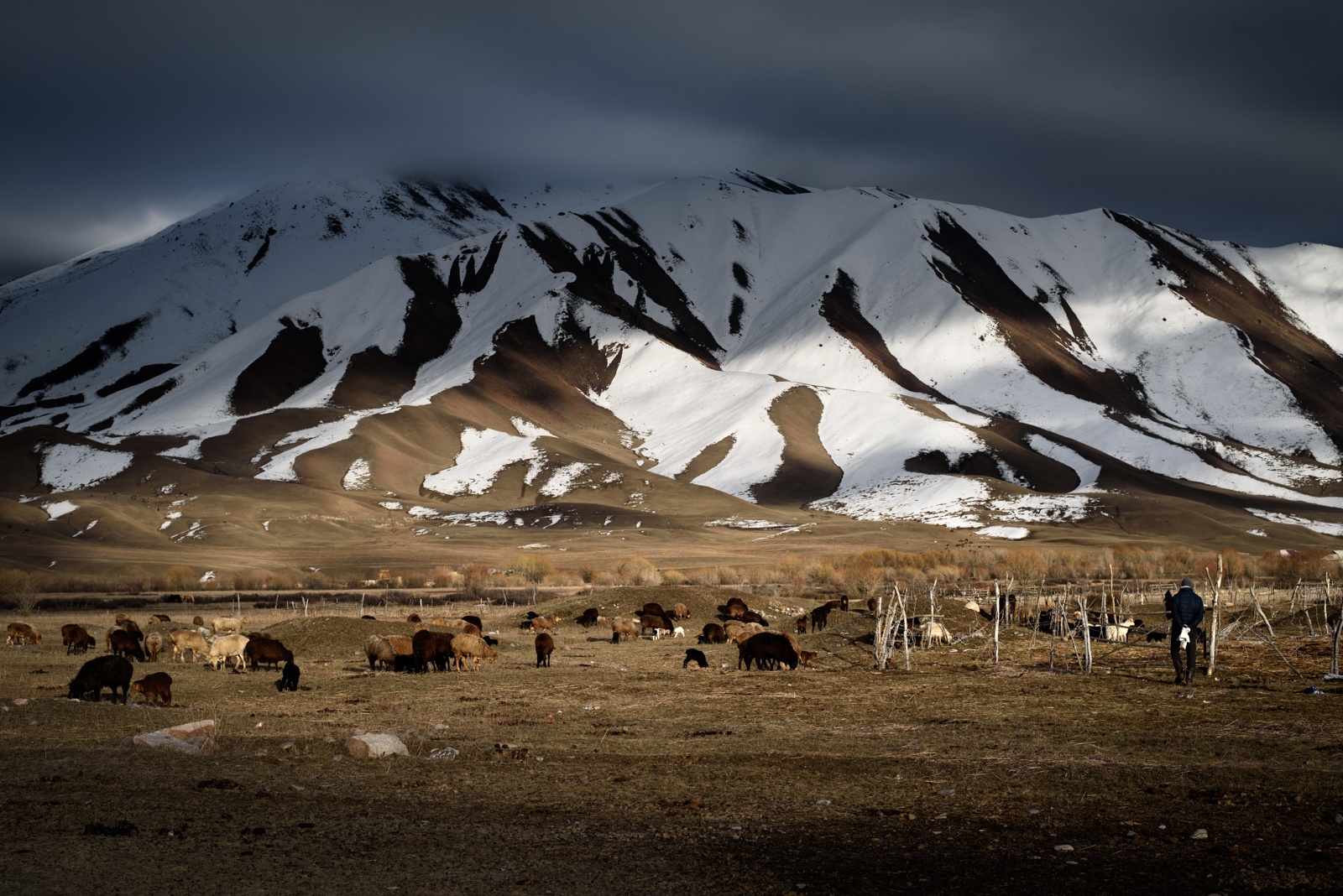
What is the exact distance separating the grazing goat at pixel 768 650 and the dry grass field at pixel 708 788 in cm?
272

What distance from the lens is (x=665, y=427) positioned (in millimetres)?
189250

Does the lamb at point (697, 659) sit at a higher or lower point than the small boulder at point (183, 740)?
lower

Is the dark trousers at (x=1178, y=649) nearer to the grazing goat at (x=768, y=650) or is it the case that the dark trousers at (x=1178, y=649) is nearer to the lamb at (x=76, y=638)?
the grazing goat at (x=768, y=650)

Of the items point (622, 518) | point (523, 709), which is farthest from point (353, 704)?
point (622, 518)

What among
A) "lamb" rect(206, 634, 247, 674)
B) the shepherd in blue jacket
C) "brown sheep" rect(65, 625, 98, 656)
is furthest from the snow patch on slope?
the shepherd in blue jacket

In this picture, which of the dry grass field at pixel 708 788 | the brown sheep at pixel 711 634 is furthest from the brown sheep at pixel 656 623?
the dry grass field at pixel 708 788

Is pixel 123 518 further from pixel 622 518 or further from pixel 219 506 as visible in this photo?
pixel 622 518

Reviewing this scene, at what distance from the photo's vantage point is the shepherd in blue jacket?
65.0 ft

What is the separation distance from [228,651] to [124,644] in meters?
2.49

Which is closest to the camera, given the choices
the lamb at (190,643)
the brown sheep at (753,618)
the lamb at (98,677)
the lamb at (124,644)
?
the lamb at (98,677)

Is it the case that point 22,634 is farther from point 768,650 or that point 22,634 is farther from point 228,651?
point 768,650

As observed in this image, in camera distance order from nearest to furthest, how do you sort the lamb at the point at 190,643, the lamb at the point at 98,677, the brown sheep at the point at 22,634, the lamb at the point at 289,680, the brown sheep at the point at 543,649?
the lamb at the point at 98,677, the lamb at the point at 289,680, the brown sheep at the point at 543,649, the lamb at the point at 190,643, the brown sheep at the point at 22,634

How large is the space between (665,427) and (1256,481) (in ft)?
303

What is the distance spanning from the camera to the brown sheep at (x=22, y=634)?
33.3m
